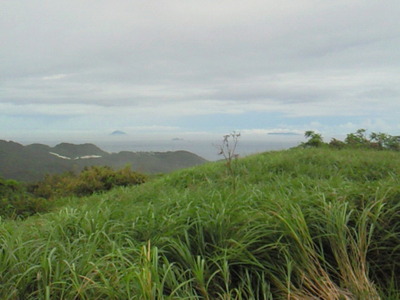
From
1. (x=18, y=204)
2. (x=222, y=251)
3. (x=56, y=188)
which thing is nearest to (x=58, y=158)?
(x=56, y=188)

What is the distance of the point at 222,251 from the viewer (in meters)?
2.88

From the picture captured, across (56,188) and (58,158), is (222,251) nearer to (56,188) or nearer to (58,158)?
(56,188)

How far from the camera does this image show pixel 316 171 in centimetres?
650

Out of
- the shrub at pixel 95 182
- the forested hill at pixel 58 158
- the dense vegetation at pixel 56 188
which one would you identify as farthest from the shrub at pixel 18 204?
the forested hill at pixel 58 158

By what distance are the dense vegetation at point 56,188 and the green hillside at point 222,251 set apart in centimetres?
430

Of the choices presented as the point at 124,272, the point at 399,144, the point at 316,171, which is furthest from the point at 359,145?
the point at 124,272

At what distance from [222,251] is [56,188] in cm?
848

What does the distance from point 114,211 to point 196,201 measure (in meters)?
0.81

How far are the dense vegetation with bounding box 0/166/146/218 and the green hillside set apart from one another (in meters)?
4.30

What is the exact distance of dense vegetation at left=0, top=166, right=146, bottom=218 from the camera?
7555 millimetres

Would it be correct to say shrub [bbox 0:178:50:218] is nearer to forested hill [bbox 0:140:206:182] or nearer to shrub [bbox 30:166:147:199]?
shrub [bbox 30:166:147:199]

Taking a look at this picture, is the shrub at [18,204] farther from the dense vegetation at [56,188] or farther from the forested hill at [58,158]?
the forested hill at [58,158]

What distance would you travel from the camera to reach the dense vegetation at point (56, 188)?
7.55m

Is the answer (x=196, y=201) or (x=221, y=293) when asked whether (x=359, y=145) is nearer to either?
(x=196, y=201)
